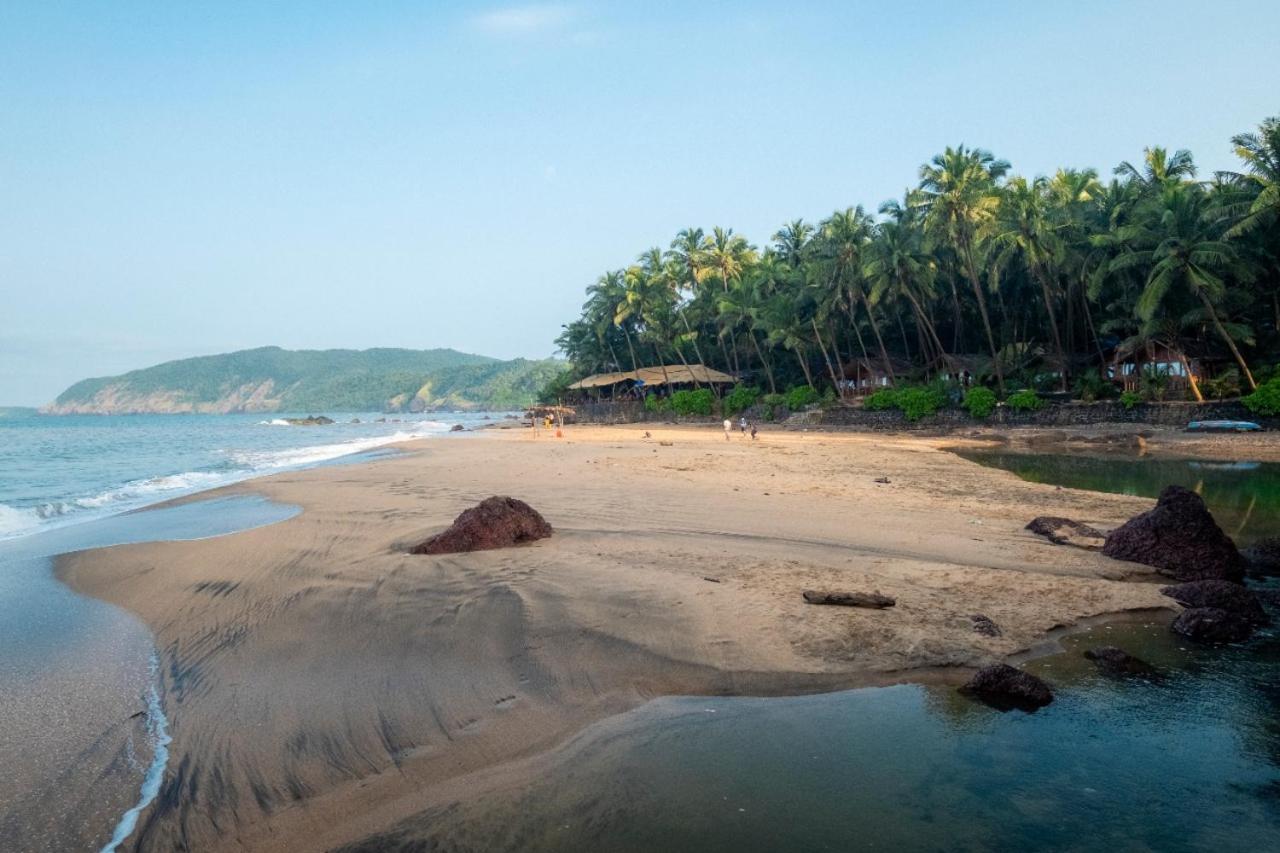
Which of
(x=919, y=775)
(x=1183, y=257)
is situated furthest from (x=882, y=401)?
(x=919, y=775)

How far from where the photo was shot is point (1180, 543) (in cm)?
876

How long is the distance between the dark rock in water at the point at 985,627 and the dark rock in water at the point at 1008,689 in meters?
0.99

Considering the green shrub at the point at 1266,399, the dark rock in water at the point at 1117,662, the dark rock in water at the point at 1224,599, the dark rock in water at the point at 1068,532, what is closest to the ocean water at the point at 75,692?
the dark rock in water at the point at 1117,662

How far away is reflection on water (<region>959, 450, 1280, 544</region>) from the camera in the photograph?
1323cm

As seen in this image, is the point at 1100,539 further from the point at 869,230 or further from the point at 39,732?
the point at 869,230

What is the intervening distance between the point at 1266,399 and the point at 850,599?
31.2 m

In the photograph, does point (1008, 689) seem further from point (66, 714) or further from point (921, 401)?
point (921, 401)

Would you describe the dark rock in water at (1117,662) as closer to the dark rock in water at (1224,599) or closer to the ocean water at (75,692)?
the dark rock in water at (1224,599)

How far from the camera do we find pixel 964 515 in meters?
12.7

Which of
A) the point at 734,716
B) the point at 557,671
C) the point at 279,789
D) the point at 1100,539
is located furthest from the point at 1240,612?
the point at 279,789

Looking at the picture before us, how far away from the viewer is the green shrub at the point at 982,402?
3700 centimetres

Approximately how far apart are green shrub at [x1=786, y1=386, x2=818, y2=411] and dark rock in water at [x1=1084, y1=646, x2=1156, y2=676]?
42.6 metres

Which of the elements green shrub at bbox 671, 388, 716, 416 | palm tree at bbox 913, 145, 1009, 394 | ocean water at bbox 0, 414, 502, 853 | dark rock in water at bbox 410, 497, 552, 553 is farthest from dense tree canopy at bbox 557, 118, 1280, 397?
ocean water at bbox 0, 414, 502, 853

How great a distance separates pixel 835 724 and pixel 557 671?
7.45ft
